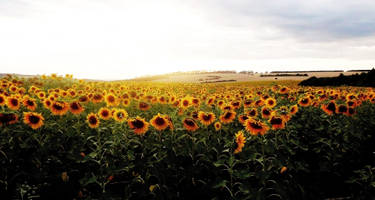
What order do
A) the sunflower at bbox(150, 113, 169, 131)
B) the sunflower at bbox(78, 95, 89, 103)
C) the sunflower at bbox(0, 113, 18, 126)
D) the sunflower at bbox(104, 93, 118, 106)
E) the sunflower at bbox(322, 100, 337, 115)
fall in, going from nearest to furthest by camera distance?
1. the sunflower at bbox(0, 113, 18, 126)
2. the sunflower at bbox(150, 113, 169, 131)
3. the sunflower at bbox(322, 100, 337, 115)
4. the sunflower at bbox(104, 93, 118, 106)
5. the sunflower at bbox(78, 95, 89, 103)

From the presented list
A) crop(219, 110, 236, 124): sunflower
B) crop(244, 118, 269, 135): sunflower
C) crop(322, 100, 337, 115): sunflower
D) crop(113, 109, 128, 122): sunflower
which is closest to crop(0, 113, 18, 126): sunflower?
crop(113, 109, 128, 122): sunflower

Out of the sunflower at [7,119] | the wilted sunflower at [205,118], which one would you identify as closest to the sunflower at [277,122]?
the wilted sunflower at [205,118]

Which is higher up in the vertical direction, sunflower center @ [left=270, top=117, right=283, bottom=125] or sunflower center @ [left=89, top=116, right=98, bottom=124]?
sunflower center @ [left=89, top=116, right=98, bottom=124]

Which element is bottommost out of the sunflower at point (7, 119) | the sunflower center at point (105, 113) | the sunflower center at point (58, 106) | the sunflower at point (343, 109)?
the sunflower at point (343, 109)

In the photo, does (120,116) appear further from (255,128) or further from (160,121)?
(255,128)

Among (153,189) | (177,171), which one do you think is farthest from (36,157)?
(177,171)

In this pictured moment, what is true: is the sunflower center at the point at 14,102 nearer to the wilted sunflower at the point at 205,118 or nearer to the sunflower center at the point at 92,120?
the sunflower center at the point at 92,120

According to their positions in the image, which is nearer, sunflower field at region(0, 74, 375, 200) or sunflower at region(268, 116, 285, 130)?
sunflower field at region(0, 74, 375, 200)

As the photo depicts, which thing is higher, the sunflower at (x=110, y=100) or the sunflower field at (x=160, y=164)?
the sunflower at (x=110, y=100)

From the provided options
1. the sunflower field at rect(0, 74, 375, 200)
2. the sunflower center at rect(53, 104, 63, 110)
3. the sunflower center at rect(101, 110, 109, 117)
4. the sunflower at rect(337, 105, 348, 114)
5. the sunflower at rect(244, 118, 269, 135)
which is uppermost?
the sunflower center at rect(53, 104, 63, 110)

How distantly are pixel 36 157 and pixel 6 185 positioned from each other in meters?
0.44

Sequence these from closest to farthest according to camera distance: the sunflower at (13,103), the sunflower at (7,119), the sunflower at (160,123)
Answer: the sunflower at (7,119), the sunflower at (160,123), the sunflower at (13,103)

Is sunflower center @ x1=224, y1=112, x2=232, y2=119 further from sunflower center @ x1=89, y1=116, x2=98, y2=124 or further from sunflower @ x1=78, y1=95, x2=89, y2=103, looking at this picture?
sunflower @ x1=78, y1=95, x2=89, y2=103

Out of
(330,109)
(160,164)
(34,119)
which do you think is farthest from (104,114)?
(330,109)
